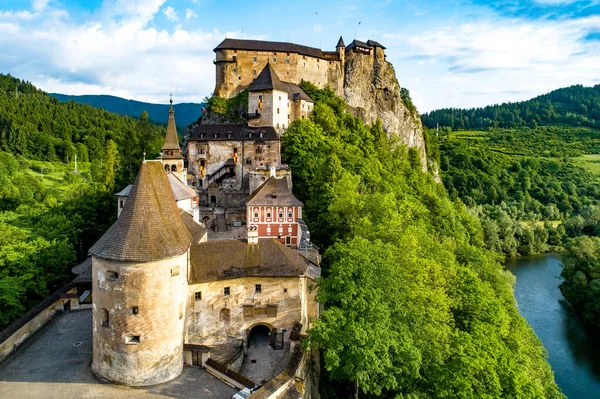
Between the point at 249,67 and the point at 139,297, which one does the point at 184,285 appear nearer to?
the point at 139,297

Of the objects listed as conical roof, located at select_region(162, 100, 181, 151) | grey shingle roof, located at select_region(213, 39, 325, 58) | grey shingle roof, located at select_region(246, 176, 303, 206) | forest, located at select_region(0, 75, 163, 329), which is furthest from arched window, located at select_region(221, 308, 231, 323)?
grey shingle roof, located at select_region(213, 39, 325, 58)

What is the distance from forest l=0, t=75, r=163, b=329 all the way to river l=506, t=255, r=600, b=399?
43878 mm

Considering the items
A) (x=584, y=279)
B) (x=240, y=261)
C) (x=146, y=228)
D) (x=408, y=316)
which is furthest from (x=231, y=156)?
(x=584, y=279)

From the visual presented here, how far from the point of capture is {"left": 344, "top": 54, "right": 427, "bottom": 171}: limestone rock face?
79.2 meters

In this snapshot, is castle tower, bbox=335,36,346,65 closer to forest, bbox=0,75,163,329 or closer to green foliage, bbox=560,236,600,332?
forest, bbox=0,75,163,329

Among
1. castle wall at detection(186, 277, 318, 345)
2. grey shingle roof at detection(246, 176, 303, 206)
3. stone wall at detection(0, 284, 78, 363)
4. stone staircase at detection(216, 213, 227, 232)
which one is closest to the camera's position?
stone wall at detection(0, 284, 78, 363)

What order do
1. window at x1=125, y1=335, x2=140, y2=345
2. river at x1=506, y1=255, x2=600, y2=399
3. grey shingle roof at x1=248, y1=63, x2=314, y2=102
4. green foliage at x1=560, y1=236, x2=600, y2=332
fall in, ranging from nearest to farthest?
window at x1=125, y1=335, x2=140, y2=345 < river at x1=506, y1=255, x2=600, y2=399 < green foliage at x1=560, y1=236, x2=600, y2=332 < grey shingle roof at x1=248, y1=63, x2=314, y2=102

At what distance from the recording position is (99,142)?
424 feet

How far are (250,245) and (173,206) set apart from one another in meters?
6.01

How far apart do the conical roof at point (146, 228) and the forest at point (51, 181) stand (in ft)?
50.0

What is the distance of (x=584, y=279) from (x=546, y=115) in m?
154

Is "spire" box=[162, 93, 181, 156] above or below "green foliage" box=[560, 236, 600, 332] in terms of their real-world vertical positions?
above

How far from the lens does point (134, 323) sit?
72.6ft

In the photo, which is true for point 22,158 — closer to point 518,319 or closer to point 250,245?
point 250,245
